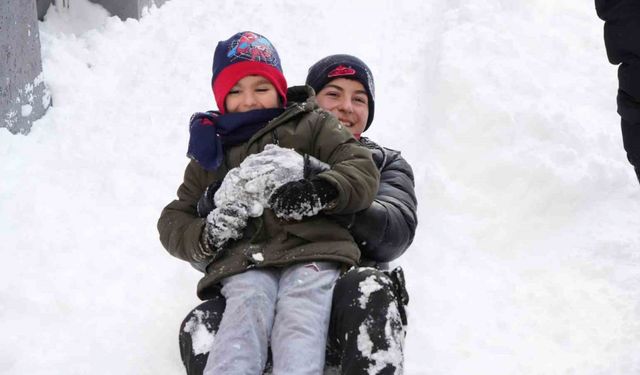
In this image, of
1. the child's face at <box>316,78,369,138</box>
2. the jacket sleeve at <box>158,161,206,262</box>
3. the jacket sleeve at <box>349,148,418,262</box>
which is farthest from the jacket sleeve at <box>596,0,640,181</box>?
the jacket sleeve at <box>158,161,206,262</box>

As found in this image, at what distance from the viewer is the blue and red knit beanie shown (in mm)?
3012

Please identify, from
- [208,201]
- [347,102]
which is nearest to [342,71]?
[347,102]

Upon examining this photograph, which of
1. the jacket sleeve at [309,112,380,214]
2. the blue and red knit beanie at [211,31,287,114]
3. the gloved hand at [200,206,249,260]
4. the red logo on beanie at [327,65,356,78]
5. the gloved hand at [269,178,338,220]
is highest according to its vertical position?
the red logo on beanie at [327,65,356,78]

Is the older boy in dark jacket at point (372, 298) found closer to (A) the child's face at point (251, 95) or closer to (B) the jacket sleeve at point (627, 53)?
(A) the child's face at point (251, 95)

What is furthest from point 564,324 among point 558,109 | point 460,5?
point 460,5

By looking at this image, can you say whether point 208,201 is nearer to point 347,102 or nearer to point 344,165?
point 344,165

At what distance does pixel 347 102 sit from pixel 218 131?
864 millimetres

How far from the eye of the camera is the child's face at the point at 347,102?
355 cm

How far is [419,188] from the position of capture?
466 cm

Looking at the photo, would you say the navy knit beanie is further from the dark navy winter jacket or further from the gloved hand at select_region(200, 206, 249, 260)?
the gloved hand at select_region(200, 206, 249, 260)

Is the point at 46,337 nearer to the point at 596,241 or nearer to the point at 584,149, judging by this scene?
the point at 596,241

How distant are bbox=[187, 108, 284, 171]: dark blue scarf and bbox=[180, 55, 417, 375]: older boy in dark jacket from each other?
171mm

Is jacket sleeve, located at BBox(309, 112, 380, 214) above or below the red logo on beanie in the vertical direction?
below

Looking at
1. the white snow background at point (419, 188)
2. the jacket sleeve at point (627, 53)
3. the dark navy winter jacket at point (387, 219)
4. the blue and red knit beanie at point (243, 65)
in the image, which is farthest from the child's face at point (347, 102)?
the jacket sleeve at point (627, 53)
